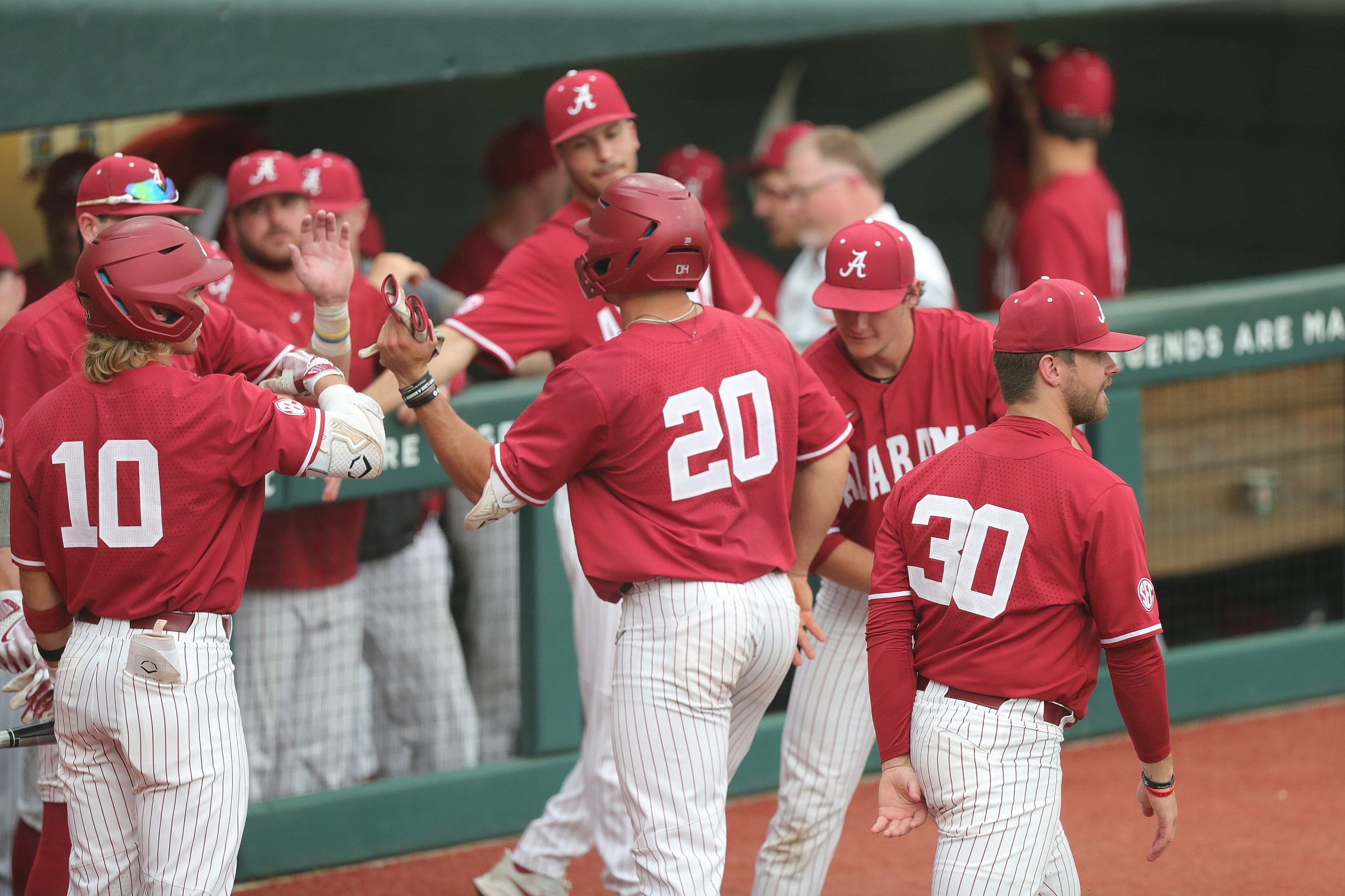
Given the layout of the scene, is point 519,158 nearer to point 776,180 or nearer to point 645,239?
point 776,180

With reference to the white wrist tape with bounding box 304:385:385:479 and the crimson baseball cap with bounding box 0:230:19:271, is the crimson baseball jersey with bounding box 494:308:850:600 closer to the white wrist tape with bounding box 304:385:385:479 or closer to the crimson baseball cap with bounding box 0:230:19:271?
the white wrist tape with bounding box 304:385:385:479

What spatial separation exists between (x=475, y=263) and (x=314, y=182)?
148cm

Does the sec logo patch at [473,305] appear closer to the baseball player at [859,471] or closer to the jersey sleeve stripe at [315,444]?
the baseball player at [859,471]

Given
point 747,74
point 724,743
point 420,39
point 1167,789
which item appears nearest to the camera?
point 1167,789

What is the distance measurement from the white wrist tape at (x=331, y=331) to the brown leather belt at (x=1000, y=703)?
1.48m

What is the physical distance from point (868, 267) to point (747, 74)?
5.78 metres

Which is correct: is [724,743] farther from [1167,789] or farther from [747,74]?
[747,74]

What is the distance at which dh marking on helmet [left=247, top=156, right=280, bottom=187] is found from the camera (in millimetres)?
3982

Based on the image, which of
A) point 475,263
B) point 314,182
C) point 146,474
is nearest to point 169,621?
point 146,474

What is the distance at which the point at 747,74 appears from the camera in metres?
8.76

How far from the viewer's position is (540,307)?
12.3ft

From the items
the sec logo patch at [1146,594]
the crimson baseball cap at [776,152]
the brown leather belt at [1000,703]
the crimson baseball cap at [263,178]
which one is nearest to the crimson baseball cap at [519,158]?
the crimson baseball cap at [776,152]

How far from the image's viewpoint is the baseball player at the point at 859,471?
3361 mm

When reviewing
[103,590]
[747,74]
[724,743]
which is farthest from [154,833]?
[747,74]
